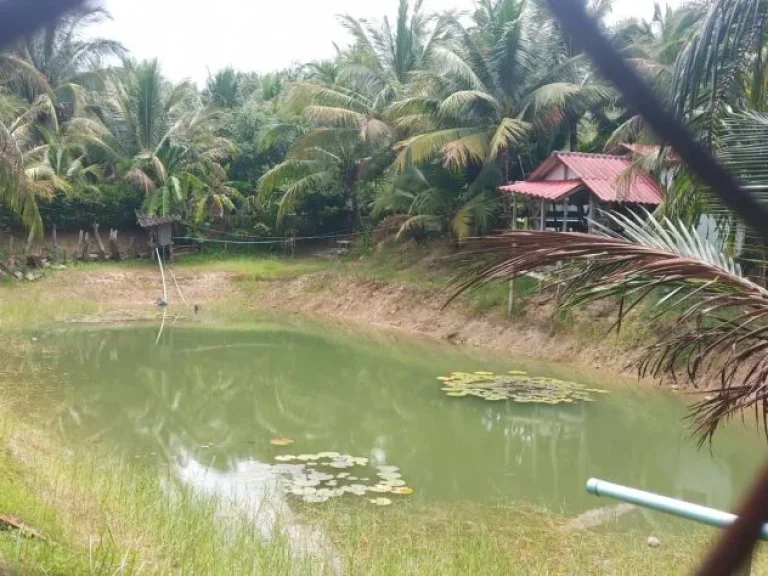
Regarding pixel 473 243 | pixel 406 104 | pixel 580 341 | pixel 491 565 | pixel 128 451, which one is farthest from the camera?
pixel 406 104

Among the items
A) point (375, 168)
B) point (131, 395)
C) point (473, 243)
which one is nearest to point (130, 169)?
point (375, 168)

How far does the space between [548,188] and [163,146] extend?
389 inches

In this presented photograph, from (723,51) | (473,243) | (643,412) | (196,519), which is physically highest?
(723,51)

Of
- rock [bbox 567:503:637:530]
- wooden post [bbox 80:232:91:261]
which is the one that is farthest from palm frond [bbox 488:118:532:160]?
wooden post [bbox 80:232:91:261]

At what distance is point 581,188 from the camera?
39.7 feet

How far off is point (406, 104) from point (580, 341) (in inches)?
230

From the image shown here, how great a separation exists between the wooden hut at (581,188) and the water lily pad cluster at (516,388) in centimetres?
268

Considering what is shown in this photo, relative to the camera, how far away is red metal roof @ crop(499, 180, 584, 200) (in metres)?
11.8

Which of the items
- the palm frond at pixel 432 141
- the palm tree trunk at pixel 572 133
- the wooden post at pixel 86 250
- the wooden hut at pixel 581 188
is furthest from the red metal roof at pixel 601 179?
the wooden post at pixel 86 250

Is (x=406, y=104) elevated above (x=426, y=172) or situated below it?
above

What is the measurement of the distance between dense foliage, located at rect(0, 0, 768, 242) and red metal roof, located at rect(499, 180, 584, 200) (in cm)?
83

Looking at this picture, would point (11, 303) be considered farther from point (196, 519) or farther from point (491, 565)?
point (491, 565)

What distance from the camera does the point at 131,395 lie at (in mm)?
9312

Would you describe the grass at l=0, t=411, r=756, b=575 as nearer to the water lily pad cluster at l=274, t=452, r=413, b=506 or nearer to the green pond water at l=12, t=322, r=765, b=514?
the water lily pad cluster at l=274, t=452, r=413, b=506
